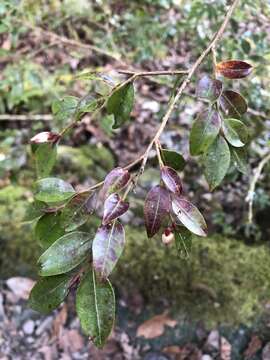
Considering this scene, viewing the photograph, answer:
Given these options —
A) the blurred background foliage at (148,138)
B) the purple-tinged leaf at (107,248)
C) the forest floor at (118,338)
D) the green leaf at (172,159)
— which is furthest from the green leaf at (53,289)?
the forest floor at (118,338)

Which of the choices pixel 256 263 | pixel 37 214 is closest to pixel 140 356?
pixel 256 263

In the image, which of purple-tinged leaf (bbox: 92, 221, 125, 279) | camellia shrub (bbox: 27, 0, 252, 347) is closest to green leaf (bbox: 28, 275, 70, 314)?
camellia shrub (bbox: 27, 0, 252, 347)

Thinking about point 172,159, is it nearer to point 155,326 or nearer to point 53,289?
point 53,289

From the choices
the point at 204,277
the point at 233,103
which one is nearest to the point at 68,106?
the point at 233,103

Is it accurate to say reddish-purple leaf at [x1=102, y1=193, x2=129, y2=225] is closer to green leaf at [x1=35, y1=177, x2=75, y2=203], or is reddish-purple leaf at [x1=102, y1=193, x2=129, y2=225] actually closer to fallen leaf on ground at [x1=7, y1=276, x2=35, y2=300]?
green leaf at [x1=35, y1=177, x2=75, y2=203]

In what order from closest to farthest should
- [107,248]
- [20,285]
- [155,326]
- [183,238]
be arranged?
[107,248] → [183,238] → [155,326] → [20,285]

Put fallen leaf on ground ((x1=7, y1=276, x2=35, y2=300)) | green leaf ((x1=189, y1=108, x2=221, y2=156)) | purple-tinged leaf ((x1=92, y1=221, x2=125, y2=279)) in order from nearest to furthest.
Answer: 1. purple-tinged leaf ((x1=92, y1=221, x2=125, y2=279))
2. green leaf ((x1=189, y1=108, x2=221, y2=156))
3. fallen leaf on ground ((x1=7, y1=276, x2=35, y2=300))
